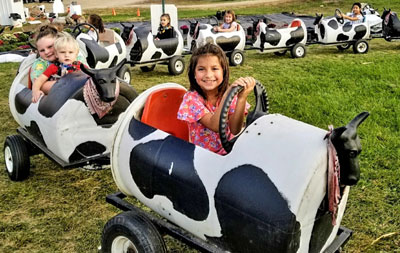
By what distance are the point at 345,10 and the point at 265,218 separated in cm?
2267

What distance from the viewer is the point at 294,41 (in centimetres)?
1065

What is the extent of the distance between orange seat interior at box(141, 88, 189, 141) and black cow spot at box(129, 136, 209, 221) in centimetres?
38

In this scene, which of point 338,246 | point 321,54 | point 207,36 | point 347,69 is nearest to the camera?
point 338,246

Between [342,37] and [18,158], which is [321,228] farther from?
[342,37]

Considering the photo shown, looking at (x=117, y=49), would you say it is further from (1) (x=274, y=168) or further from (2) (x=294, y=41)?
(1) (x=274, y=168)

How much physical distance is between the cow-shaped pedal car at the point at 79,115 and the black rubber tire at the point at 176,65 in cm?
520

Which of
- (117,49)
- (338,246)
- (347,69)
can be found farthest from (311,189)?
(347,69)

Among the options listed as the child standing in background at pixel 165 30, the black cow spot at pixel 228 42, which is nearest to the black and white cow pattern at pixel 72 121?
the child standing in background at pixel 165 30

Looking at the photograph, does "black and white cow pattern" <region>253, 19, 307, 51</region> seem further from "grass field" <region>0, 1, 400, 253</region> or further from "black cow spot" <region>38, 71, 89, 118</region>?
"black cow spot" <region>38, 71, 89, 118</region>

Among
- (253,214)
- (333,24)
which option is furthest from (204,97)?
(333,24)

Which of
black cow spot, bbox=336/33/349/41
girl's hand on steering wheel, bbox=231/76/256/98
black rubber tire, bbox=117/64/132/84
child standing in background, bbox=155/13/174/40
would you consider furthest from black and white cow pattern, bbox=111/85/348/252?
black cow spot, bbox=336/33/349/41

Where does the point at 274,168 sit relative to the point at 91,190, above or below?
above

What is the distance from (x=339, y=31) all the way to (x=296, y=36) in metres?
1.27

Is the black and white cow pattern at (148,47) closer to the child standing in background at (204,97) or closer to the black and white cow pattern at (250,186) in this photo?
the child standing in background at (204,97)
